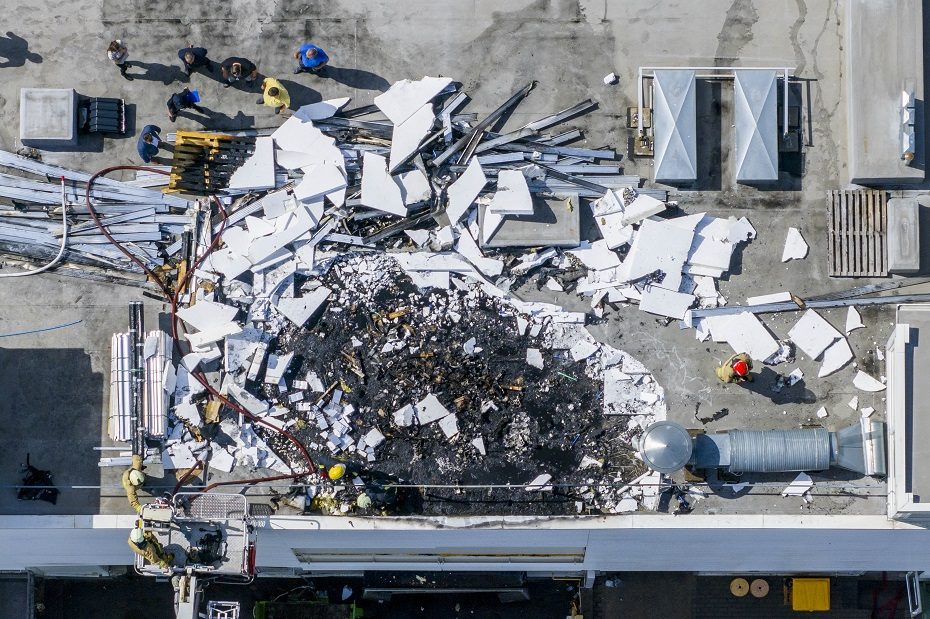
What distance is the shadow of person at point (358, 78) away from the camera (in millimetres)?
18312

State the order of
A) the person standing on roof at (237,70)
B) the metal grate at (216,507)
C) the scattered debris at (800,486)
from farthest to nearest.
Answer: the person standing on roof at (237,70)
the scattered debris at (800,486)
the metal grate at (216,507)

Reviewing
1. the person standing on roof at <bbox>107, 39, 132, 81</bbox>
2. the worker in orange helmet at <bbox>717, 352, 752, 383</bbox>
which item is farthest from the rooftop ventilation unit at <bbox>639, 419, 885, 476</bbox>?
the person standing on roof at <bbox>107, 39, 132, 81</bbox>

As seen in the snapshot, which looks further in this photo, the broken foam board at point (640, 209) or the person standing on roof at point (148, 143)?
the broken foam board at point (640, 209)

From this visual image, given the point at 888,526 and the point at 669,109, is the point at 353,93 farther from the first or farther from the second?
the point at 888,526

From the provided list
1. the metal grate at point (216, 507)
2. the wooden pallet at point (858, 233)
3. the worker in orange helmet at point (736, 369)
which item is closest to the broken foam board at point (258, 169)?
the metal grate at point (216, 507)

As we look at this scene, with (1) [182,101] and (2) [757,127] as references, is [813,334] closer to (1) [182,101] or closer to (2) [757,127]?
(2) [757,127]

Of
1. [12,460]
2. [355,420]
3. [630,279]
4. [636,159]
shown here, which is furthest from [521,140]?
[12,460]

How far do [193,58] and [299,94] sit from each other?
2.23 m

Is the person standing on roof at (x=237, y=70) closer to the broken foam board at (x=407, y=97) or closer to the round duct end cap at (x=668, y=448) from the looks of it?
the broken foam board at (x=407, y=97)

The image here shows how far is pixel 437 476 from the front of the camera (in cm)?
1781

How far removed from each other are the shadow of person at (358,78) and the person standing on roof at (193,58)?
2.54 meters

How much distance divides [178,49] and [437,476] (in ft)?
34.6

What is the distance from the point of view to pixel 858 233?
1777cm

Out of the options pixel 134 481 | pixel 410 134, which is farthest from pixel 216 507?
pixel 410 134
